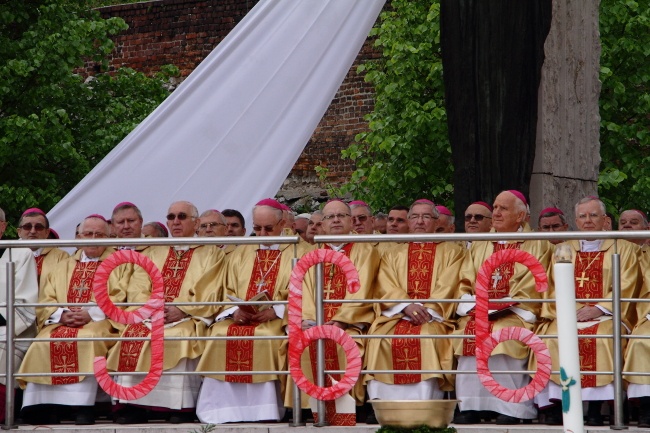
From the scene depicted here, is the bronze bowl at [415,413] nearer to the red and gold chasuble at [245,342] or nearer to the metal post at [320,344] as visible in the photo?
the metal post at [320,344]

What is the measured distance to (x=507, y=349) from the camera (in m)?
8.59

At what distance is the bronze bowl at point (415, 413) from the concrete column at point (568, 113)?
429 centimetres

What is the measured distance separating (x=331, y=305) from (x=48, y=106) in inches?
364

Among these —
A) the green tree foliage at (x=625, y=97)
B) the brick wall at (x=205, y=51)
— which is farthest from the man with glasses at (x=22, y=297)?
the brick wall at (x=205, y=51)

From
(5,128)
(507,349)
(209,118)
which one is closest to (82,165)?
(5,128)

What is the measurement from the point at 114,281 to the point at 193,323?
1.02 metres

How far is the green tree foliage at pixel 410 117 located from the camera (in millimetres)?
18859

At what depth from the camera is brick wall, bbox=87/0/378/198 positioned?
79.2 ft

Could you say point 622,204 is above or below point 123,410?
above

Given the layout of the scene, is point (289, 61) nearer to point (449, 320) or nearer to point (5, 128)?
point (449, 320)

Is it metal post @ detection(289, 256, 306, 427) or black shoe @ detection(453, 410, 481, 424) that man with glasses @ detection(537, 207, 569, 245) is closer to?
black shoe @ detection(453, 410, 481, 424)

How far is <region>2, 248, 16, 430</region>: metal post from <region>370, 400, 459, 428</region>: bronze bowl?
8.69ft

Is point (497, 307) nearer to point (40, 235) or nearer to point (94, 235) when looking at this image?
point (94, 235)

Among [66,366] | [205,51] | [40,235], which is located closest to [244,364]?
[66,366]
